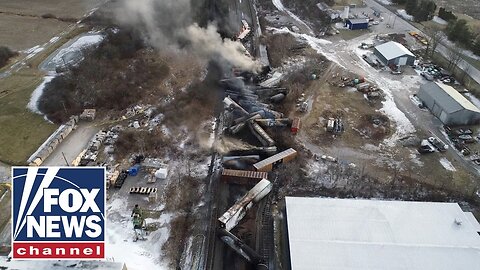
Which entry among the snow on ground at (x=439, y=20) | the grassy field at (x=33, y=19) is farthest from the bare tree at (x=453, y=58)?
the grassy field at (x=33, y=19)

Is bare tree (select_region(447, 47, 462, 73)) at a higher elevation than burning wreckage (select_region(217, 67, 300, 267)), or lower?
higher

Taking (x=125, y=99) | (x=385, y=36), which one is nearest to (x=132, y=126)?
(x=125, y=99)

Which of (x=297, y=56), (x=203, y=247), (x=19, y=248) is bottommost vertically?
(x=203, y=247)

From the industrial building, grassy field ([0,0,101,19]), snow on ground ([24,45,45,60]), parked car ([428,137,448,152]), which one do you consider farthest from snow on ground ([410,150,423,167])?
grassy field ([0,0,101,19])

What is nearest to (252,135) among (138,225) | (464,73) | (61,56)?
(138,225)

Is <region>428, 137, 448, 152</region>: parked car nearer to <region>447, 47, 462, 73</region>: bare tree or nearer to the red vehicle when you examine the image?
the red vehicle

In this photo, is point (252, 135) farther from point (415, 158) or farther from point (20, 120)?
point (20, 120)

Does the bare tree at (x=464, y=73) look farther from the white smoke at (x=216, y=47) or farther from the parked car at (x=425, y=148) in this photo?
the white smoke at (x=216, y=47)

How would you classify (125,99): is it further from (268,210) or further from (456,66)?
(456,66)
